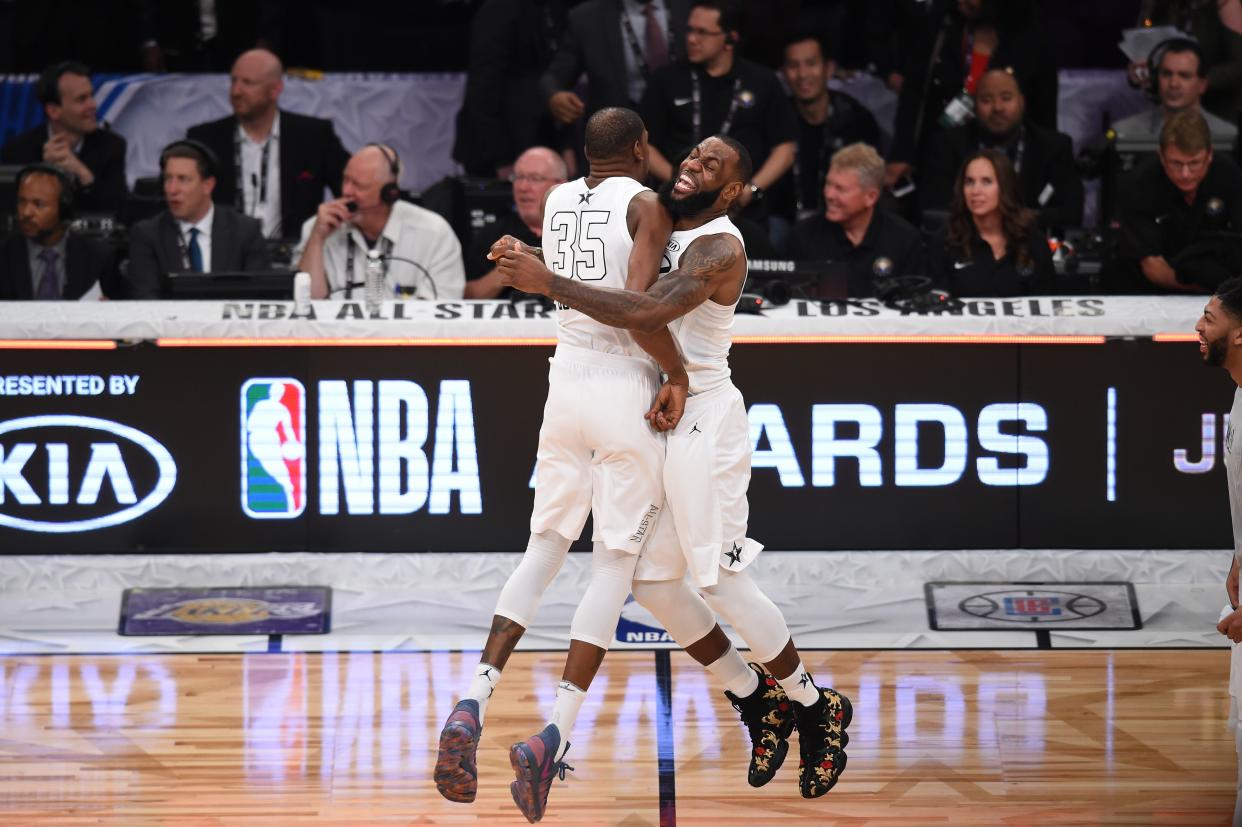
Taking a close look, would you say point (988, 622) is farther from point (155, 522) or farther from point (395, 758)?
point (155, 522)

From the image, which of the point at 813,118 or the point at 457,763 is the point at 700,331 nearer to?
the point at 457,763

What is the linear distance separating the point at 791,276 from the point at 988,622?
168cm

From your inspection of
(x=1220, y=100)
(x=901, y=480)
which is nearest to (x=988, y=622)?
(x=901, y=480)

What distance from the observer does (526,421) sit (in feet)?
23.9

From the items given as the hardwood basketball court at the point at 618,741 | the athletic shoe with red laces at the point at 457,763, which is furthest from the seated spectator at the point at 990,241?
the athletic shoe with red laces at the point at 457,763

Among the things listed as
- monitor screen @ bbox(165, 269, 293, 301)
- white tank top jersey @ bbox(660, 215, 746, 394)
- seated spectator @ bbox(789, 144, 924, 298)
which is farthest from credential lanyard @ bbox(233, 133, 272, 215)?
white tank top jersey @ bbox(660, 215, 746, 394)

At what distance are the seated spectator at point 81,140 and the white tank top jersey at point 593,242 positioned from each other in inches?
196

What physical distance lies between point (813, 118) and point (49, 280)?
416 centimetres

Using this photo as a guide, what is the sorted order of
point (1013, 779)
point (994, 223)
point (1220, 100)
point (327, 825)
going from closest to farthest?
point (327, 825), point (1013, 779), point (994, 223), point (1220, 100)

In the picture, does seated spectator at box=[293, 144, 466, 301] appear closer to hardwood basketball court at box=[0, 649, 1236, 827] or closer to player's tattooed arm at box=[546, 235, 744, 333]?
hardwood basketball court at box=[0, 649, 1236, 827]

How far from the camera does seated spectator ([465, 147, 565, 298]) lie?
838cm

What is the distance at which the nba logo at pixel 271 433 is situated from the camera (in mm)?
7254

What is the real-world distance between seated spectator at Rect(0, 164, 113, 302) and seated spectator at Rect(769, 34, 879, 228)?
3698 mm

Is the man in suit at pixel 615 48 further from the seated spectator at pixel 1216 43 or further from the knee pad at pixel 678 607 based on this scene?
Answer: the knee pad at pixel 678 607
